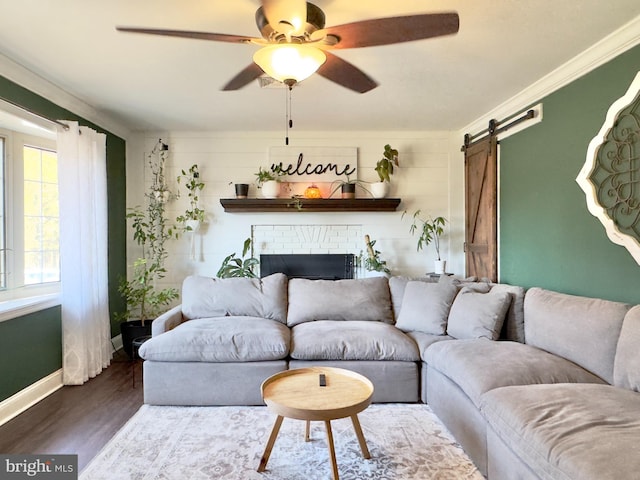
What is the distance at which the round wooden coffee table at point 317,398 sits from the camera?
5.98ft

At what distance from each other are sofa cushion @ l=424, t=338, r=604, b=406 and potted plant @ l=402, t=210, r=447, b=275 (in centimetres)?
200

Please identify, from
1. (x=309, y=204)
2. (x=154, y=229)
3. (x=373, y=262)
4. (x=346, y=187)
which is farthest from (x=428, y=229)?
(x=154, y=229)

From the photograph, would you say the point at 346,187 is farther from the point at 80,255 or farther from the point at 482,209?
the point at 80,255

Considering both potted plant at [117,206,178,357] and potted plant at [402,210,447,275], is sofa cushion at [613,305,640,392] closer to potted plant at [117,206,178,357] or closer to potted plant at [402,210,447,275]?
potted plant at [402,210,447,275]

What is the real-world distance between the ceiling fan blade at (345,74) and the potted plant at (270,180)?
215 centimetres

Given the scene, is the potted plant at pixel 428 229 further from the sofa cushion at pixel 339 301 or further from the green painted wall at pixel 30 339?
the green painted wall at pixel 30 339

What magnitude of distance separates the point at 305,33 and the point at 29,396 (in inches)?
123

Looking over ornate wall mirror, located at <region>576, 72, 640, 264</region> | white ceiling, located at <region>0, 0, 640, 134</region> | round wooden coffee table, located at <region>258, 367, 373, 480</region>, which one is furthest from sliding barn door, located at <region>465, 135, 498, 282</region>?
round wooden coffee table, located at <region>258, 367, 373, 480</region>

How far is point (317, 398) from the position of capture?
195 cm

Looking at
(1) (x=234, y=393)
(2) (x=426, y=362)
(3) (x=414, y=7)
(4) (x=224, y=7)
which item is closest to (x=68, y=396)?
(1) (x=234, y=393)

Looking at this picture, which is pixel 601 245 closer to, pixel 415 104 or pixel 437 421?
pixel 437 421

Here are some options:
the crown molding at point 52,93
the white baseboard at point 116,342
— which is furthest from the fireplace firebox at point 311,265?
the crown molding at point 52,93

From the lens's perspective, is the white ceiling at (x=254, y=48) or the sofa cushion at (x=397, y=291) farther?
the sofa cushion at (x=397, y=291)

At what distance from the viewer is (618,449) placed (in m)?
1.35
